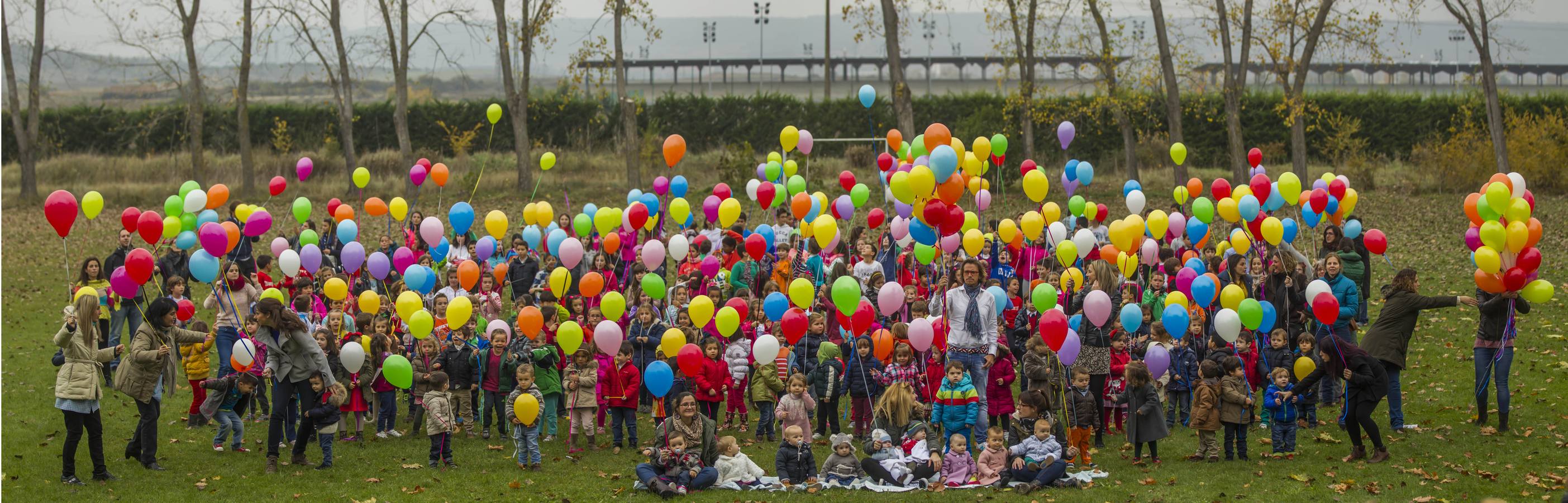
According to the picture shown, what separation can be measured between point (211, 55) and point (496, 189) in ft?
34.3

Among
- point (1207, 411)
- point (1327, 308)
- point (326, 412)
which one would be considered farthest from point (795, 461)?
point (1327, 308)

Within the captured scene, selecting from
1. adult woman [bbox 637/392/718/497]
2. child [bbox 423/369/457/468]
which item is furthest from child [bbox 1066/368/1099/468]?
child [bbox 423/369/457/468]

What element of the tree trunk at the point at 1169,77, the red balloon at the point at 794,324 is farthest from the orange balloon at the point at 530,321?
the tree trunk at the point at 1169,77

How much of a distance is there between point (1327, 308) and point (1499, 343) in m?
1.35

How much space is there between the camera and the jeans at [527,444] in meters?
9.03

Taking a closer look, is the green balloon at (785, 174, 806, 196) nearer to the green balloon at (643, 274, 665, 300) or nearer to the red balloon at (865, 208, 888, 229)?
the red balloon at (865, 208, 888, 229)

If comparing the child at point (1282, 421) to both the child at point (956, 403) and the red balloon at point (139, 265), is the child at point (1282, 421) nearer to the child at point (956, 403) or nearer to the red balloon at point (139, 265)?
the child at point (956, 403)

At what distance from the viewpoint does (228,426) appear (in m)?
9.52

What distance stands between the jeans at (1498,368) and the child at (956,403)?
13.1 ft

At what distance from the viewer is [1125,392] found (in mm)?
9711

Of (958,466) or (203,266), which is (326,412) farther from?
(958,466)

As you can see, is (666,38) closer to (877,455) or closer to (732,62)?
(732,62)

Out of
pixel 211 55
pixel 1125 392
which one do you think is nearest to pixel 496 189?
pixel 211 55

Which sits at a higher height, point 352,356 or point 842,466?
point 352,356
